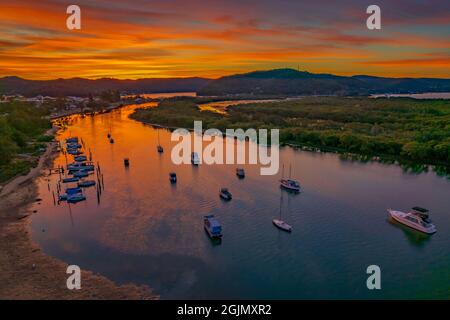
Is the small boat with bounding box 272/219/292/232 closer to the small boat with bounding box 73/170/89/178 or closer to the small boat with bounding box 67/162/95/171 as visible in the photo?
the small boat with bounding box 73/170/89/178

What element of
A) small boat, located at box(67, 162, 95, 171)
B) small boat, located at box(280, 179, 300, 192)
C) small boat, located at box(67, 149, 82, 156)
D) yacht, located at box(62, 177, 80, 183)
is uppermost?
small boat, located at box(67, 149, 82, 156)

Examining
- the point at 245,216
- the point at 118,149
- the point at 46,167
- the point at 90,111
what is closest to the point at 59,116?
the point at 90,111

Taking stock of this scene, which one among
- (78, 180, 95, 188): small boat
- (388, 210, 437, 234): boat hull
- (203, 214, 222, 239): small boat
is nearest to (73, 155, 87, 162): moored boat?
(78, 180, 95, 188): small boat

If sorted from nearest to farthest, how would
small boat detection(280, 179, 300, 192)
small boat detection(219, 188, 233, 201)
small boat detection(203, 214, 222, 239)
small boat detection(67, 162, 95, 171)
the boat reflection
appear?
the boat reflection → small boat detection(203, 214, 222, 239) → small boat detection(219, 188, 233, 201) → small boat detection(280, 179, 300, 192) → small boat detection(67, 162, 95, 171)

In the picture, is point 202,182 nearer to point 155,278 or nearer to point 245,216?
point 245,216

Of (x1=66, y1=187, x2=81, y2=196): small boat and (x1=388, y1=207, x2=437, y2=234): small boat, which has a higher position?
(x1=66, y1=187, x2=81, y2=196): small boat

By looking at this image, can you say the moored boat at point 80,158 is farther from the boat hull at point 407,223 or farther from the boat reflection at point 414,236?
the boat reflection at point 414,236
